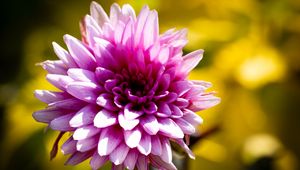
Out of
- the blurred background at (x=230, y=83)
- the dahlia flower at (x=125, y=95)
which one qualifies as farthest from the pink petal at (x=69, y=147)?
the blurred background at (x=230, y=83)

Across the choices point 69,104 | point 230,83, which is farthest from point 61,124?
point 230,83

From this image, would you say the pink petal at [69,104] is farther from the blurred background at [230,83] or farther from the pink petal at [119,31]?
the blurred background at [230,83]

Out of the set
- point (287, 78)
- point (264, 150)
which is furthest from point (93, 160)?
point (287, 78)

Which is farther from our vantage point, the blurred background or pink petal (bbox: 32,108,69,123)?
the blurred background

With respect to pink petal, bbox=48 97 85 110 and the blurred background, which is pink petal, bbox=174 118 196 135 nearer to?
pink petal, bbox=48 97 85 110

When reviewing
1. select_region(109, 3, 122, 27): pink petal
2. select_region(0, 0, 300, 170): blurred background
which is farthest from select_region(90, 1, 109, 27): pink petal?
select_region(0, 0, 300, 170): blurred background

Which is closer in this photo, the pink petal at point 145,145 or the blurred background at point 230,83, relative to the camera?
the pink petal at point 145,145

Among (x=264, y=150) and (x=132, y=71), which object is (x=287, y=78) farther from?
(x=132, y=71)
